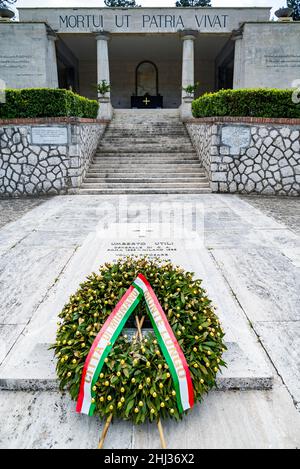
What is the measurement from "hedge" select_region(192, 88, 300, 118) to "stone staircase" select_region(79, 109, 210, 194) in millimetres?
2013

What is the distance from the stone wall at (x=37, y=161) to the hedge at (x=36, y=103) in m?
0.21

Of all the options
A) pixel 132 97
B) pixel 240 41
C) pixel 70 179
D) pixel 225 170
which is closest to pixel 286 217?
pixel 225 170

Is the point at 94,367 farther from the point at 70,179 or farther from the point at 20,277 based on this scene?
the point at 70,179

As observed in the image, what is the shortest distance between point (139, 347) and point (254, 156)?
343 inches

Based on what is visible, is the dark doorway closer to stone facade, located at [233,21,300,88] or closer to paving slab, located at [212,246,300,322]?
stone facade, located at [233,21,300,88]

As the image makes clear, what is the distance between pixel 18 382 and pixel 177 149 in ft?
36.0

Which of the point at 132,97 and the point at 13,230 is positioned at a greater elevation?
the point at 132,97

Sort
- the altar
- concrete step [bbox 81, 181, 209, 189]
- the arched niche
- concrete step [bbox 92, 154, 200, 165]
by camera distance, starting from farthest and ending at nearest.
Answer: the arched niche, the altar, concrete step [bbox 92, 154, 200, 165], concrete step [bbox 81, 181, 209, 189]

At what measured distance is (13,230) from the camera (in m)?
6.12

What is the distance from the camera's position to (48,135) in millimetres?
9852

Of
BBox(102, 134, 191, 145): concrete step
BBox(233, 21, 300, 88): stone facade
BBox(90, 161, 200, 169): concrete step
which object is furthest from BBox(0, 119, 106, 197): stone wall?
BBox(233, 21, 300, 88): stone facade

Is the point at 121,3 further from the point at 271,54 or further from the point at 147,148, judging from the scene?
the point at 147,148

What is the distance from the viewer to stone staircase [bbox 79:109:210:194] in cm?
1016

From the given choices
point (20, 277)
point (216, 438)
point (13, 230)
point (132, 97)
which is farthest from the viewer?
point (132, 97)
